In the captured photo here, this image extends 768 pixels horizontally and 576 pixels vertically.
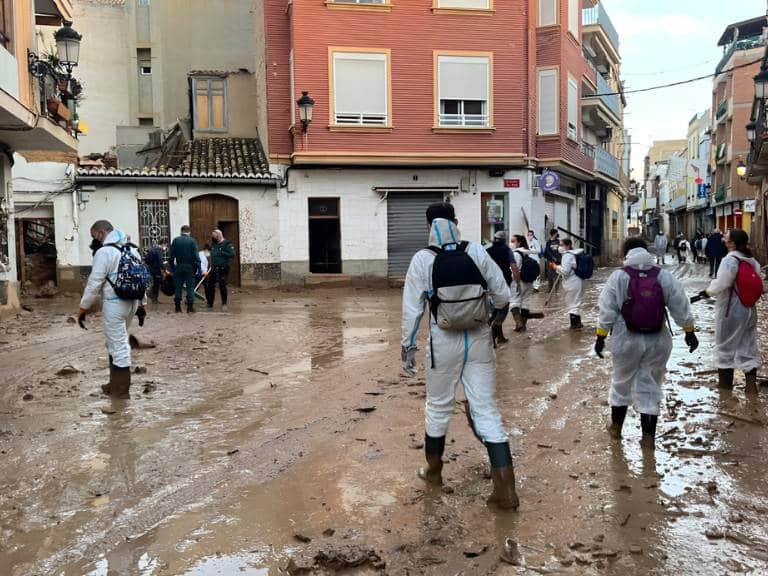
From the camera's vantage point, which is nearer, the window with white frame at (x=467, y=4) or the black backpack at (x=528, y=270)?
the black backpack at (x=528, y=270)

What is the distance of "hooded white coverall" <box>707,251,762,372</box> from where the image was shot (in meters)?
7.29

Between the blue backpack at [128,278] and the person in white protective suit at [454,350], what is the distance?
3.87m

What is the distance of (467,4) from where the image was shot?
22.4 metres

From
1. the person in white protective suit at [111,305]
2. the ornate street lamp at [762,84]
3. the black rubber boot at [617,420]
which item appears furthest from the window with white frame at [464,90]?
the black rubber boot at [617,420]

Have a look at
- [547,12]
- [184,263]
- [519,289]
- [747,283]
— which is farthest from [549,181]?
[747,283]

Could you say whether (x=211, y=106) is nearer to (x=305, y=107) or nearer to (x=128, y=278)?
(x=305, y=107)

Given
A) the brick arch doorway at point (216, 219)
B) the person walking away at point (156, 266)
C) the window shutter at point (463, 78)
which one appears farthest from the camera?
the window shutter at point (463, 78)

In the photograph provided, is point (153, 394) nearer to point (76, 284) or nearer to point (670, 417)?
point (670, 417)

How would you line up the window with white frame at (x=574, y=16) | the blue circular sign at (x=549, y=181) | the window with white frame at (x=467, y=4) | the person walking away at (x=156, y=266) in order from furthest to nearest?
the window with white frame at (x=574, y=16) → the blue circular sign at (x=549, y=181) → the window with white frame at (x=467, y=4) → the person walking away at (x=156, y=266)

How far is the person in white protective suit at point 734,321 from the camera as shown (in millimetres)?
7293

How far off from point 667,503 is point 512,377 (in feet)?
13.2

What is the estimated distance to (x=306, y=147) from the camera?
21281 millimetres

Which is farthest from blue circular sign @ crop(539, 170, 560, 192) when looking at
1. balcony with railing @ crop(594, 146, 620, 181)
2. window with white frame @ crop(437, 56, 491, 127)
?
balcony with railing @ crop(594, 146, 620, 181)

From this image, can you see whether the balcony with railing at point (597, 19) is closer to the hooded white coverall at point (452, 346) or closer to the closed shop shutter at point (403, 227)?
the closed shop shutter at point (403, 227)
